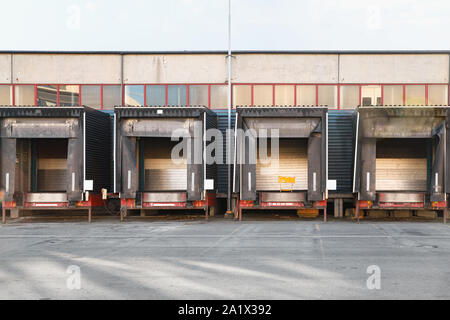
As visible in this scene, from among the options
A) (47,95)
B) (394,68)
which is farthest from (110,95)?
(394,68)

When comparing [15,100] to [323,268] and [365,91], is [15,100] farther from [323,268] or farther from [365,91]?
[323,268]

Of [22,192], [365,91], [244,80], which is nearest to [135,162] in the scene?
[22,192]

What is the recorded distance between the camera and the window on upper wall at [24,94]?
27.4 meters

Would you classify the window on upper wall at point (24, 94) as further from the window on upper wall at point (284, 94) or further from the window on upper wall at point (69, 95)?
the window on upper wall at point (284, 94)

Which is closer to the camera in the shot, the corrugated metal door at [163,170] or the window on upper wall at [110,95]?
the corrugated metal door at [163,170]

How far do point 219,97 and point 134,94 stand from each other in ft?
14.6

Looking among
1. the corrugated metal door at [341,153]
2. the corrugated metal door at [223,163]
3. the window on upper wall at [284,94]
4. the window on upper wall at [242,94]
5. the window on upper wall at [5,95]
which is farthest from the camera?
the window on upper wall at [5,95]

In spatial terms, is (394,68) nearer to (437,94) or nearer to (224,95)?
(437,94)

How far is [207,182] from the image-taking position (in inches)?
840

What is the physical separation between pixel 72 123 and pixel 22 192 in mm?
3931

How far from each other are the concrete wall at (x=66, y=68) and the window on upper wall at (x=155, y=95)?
71.4 inches

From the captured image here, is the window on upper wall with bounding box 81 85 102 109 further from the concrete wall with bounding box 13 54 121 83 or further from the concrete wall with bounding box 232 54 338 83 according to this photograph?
the concrete wall with bounding box 232 54 338 83

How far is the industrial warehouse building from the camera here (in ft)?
87.0

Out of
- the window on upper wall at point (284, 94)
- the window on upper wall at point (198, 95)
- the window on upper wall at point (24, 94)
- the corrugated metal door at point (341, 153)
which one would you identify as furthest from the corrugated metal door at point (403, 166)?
the window on upper wall at point (24, 94)
